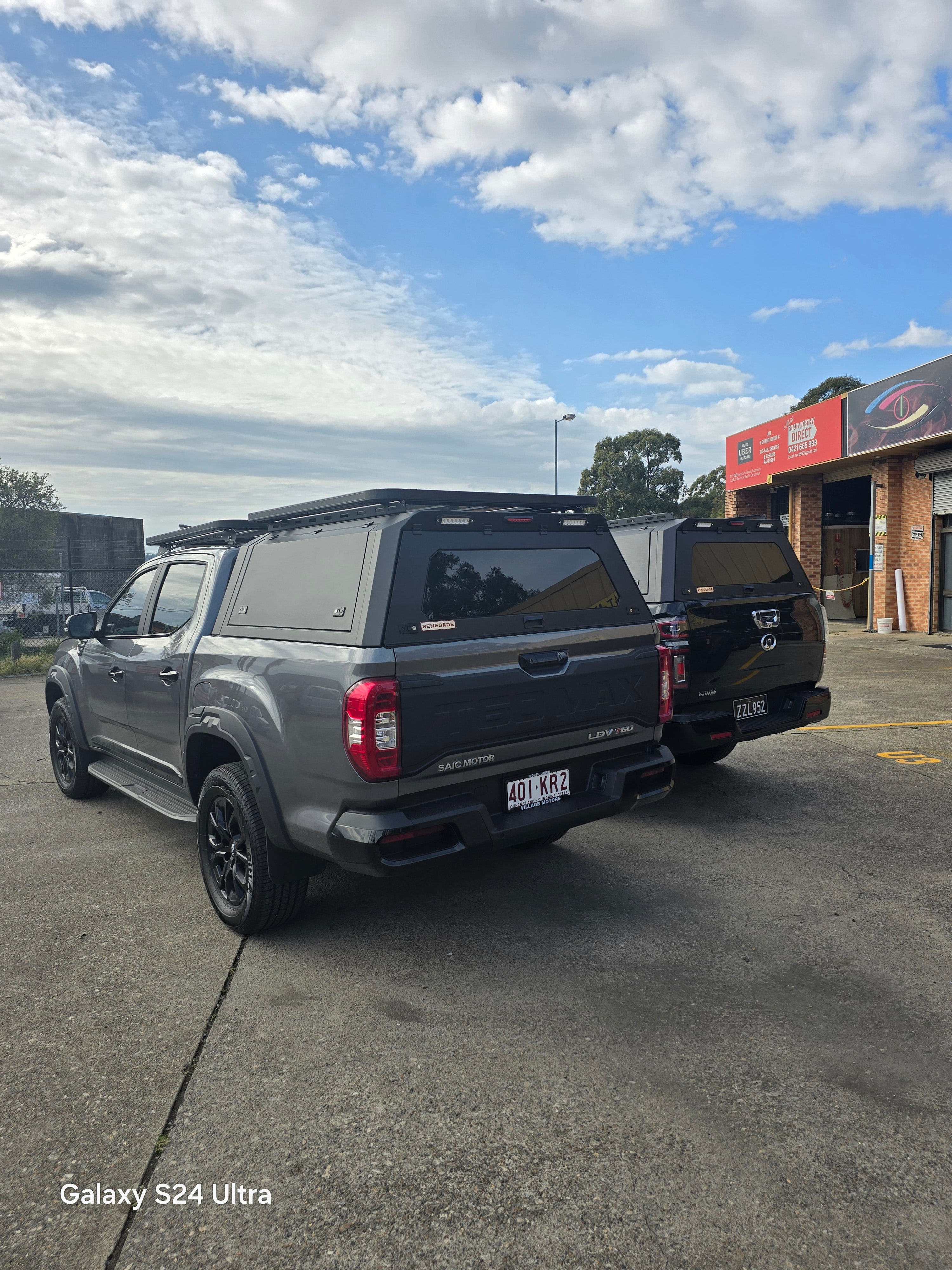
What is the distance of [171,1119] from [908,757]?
6.53m

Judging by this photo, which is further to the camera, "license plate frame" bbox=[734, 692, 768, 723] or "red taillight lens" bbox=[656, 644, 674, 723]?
"license plate frame" bbox=[734, 692, 768, 723]

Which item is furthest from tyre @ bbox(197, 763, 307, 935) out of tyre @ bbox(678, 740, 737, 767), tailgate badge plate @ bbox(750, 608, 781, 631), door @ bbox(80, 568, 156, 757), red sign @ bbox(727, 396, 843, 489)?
red sign @ bbox(727, 396, 843, 489)

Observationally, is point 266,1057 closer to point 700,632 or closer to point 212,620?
point 212,620

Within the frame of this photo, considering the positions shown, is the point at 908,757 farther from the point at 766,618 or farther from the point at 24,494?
the point at 24,494

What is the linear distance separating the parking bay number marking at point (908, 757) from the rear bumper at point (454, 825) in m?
4.12

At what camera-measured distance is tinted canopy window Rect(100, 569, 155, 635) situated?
5.34 metres

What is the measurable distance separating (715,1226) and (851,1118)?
67cm

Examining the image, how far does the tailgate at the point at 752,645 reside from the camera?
5496 millimetres

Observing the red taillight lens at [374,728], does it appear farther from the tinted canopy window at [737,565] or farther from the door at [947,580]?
the door at [947,580]

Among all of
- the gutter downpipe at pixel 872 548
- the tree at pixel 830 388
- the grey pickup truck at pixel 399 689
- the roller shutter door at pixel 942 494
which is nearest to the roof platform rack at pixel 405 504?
the grey pickup truck at pixel 399 689

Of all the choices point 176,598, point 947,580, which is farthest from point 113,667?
point 947,580

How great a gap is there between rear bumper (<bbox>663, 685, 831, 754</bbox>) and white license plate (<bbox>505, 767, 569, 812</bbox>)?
1835mm

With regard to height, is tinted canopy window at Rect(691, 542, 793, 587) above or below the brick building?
below

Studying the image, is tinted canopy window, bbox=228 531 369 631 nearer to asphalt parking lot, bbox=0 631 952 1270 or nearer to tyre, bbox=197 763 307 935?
tyre, bbox=197 763 307 935
